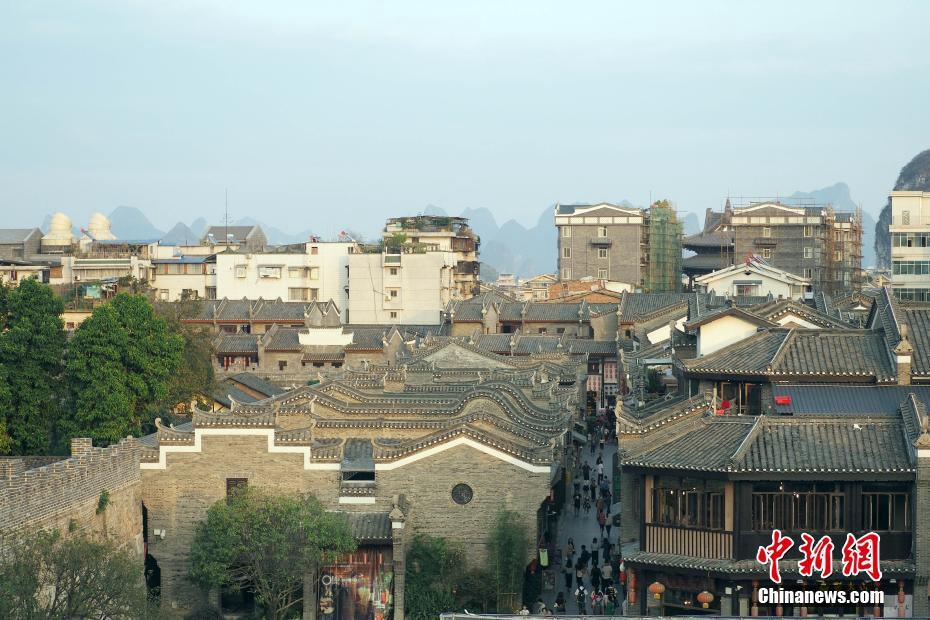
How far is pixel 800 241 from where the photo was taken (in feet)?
337

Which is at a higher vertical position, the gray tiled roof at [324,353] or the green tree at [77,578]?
the gray tiled roof at [324,353]

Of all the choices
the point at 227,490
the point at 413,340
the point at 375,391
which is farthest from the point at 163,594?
the point at 413,340

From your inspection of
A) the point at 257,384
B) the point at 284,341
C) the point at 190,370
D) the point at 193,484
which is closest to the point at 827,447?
the point at 193,484

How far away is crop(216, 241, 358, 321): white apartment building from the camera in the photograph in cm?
9988

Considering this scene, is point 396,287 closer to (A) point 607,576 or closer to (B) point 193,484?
(A) point 607,576

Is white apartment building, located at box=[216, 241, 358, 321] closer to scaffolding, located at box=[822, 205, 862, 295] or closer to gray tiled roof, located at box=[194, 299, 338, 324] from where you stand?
gray tiled roof, located at box=[194, 299, 338, 324]

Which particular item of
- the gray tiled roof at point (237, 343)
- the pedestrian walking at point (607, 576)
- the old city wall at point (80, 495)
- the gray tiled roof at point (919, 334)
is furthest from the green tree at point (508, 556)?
the gray tiled roof at point (237, 343)

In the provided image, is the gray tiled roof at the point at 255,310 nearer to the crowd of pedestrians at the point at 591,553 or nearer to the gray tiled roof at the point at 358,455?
the crowd of pedestrians at the point at 591,553

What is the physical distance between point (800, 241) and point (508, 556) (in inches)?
2868

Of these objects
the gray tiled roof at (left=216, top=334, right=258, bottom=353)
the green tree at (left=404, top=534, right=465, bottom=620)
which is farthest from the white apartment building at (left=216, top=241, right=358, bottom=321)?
the green tree at (left=404, top=534, right=465, bottom=620)

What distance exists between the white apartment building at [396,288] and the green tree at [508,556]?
196 ft

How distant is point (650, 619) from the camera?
2592 cm

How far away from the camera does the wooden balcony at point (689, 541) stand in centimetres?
2934

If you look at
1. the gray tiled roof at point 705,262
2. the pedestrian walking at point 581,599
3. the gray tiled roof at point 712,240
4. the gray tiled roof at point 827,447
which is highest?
the gray tiled roof at point 712,240
